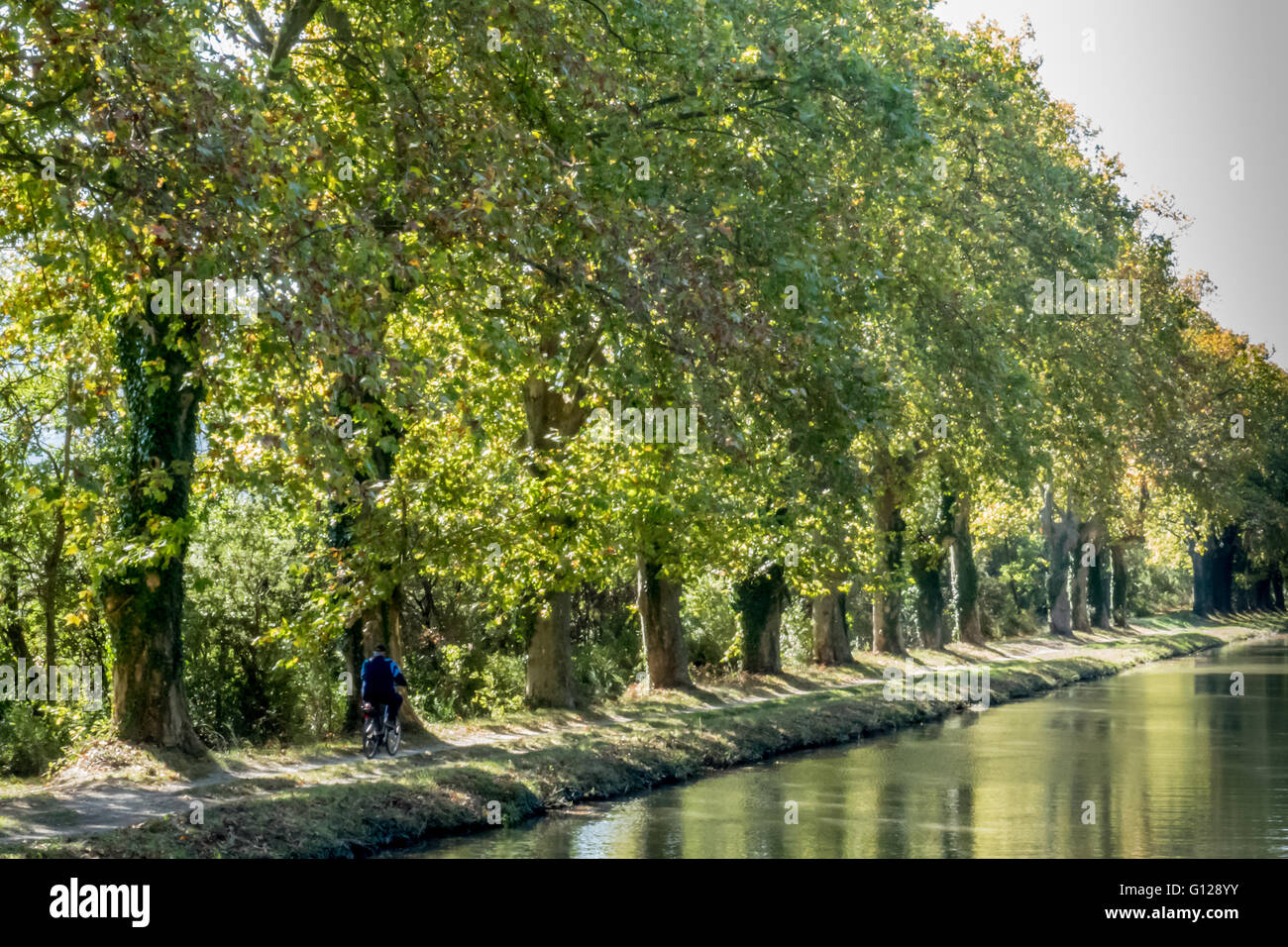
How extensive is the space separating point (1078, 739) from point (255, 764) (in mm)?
15696

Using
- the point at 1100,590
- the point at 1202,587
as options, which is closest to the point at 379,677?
the point at 1100,590

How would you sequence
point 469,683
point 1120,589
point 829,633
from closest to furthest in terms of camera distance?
point 469,683 < point 829,633 < point 1120,589

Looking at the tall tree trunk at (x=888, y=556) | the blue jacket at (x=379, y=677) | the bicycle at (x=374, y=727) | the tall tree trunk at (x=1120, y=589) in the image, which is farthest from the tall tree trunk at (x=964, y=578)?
the bicycle at (x=374, y=727)

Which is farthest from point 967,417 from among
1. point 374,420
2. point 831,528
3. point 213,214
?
point 213,214

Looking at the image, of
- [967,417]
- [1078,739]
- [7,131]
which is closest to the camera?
[7,131]

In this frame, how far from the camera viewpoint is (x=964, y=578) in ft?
165

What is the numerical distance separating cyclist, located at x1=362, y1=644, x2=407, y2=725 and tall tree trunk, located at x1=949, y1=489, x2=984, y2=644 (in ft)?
92.5

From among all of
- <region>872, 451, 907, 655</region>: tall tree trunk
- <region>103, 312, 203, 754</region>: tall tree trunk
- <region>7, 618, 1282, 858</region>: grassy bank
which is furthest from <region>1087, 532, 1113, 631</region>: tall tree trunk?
<region>103, 312, 203, 754</region>: tall tree trunk

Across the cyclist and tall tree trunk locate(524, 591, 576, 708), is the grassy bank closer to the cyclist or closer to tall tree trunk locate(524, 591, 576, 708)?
the cyclist

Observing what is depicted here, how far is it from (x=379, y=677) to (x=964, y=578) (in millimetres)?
31655

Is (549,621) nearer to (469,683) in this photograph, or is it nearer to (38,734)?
(469,683)

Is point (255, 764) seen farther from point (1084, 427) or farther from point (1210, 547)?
point (1210, 547)

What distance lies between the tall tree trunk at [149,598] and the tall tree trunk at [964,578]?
103ft
